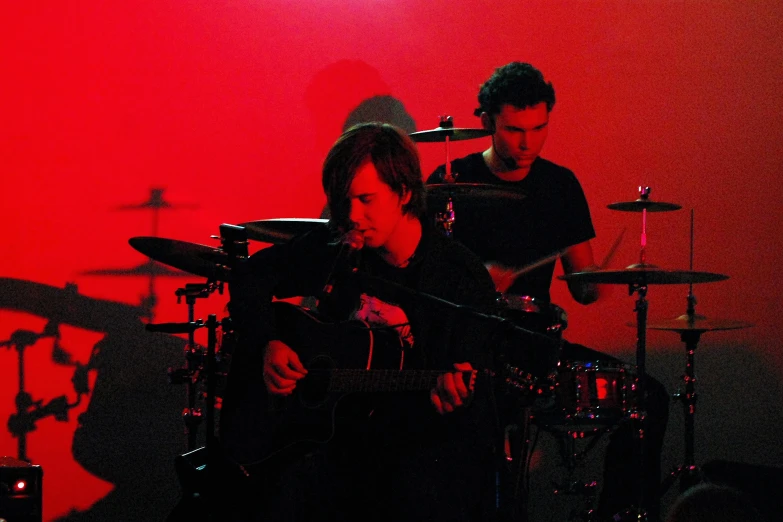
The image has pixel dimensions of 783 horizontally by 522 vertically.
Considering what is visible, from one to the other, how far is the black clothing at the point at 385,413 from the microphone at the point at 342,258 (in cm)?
15

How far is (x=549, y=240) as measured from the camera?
12.2ft

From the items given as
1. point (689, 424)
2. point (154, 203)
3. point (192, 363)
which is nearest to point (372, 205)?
point (192, 363)

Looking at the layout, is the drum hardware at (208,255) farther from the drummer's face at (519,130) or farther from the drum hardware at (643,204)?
the drum hardware at (643,204)

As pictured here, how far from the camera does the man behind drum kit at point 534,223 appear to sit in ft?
11.4

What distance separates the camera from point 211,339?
113 inches

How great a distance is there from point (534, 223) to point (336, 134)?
95cm

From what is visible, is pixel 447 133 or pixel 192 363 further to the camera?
pixel 447 133

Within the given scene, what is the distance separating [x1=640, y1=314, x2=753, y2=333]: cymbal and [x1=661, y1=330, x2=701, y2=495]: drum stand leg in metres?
0.05

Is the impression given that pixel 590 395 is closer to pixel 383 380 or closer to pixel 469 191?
pixel 469 191

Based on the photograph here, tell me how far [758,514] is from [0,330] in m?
2.90

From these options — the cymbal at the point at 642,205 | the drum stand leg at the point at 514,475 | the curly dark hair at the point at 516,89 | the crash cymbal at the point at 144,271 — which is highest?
the curly dark hair at the point at 516,89

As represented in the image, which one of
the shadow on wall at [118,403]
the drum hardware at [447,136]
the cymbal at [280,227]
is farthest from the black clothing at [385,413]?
the shadow on wall at [118,403]

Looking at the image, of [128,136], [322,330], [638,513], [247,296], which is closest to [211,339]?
[247,296]

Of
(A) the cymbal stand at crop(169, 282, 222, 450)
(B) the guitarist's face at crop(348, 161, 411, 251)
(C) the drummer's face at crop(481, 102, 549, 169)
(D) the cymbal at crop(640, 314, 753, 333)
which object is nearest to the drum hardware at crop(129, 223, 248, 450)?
(A) the cymbal stand at crop(169, 282, 222, 450)
